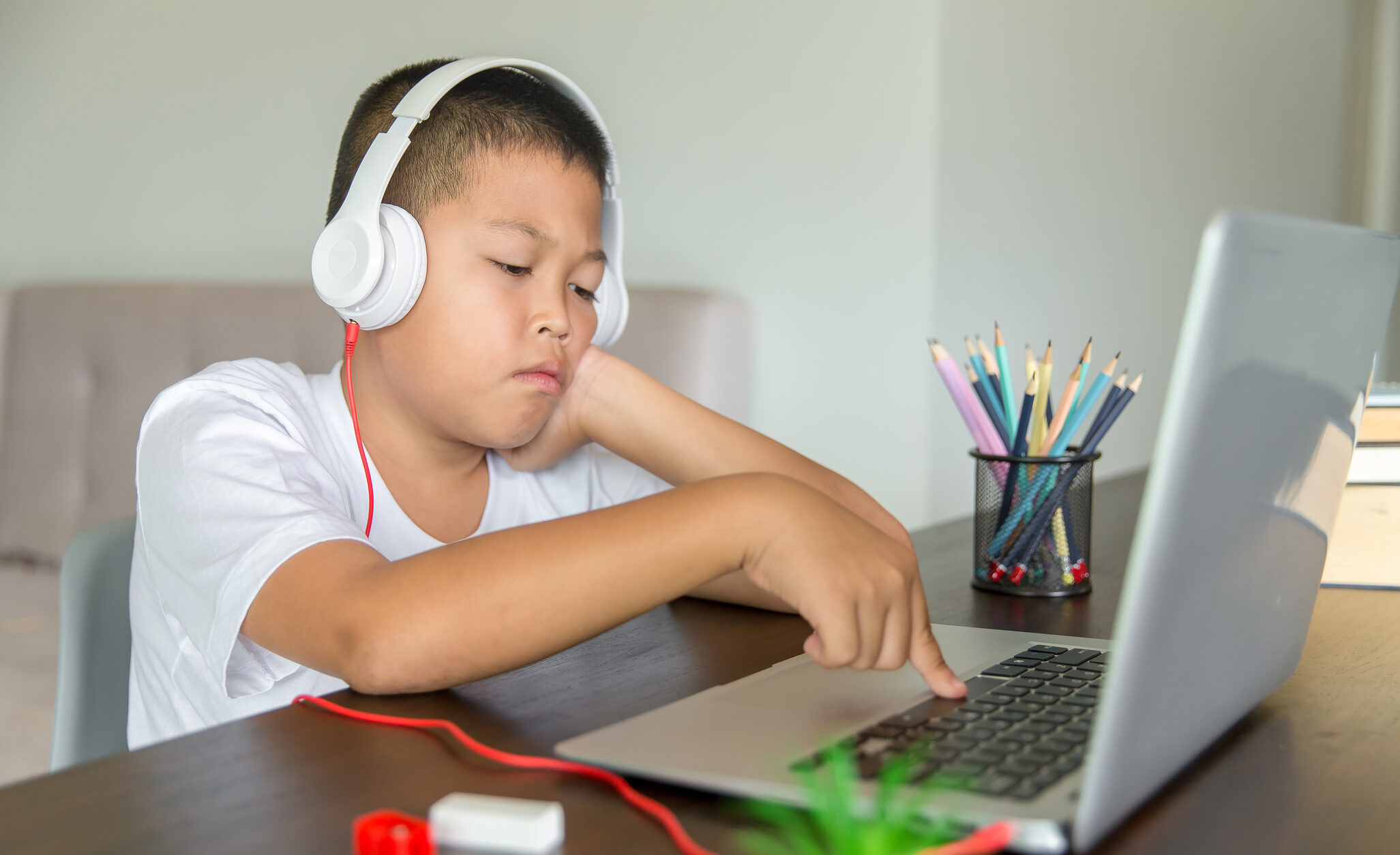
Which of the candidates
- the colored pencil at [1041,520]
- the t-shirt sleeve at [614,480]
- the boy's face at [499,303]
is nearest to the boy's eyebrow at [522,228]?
the boy's face at [499,303]

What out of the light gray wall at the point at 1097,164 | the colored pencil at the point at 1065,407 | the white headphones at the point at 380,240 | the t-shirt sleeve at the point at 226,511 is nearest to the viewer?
the t-shirt sleeve at the point at 226,511

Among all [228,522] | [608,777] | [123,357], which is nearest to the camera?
[608,777]

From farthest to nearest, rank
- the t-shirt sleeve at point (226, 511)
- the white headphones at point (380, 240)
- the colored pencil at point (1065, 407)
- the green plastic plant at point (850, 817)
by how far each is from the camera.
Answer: the colored pencil at point (1065, 407)
the white headphones at point (380, 240)
the t-shirt sleeve at point (226, 511)
the green plastic plant at point (850, 817)

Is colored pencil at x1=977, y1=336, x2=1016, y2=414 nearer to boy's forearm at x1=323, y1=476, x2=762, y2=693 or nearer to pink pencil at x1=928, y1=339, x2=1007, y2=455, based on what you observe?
pink pencil at x1=928, y1=339, x2=1007, y2=455

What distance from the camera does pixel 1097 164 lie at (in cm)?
178

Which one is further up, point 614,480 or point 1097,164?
point 1097,164

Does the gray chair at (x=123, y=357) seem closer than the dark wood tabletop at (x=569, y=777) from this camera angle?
No

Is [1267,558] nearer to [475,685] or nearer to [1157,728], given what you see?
[1157,728]

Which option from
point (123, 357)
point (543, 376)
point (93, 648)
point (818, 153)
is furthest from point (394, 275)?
point (123, 357)

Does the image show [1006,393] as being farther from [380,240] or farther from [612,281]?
[380,240]

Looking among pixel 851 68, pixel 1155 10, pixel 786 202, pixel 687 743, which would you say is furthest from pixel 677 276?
pixel 687 743

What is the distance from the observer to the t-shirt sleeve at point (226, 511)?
64 centimetres

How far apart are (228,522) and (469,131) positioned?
36 cm

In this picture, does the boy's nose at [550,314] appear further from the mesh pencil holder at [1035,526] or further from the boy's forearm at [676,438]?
the mesh pencil holder at [1035,526]
